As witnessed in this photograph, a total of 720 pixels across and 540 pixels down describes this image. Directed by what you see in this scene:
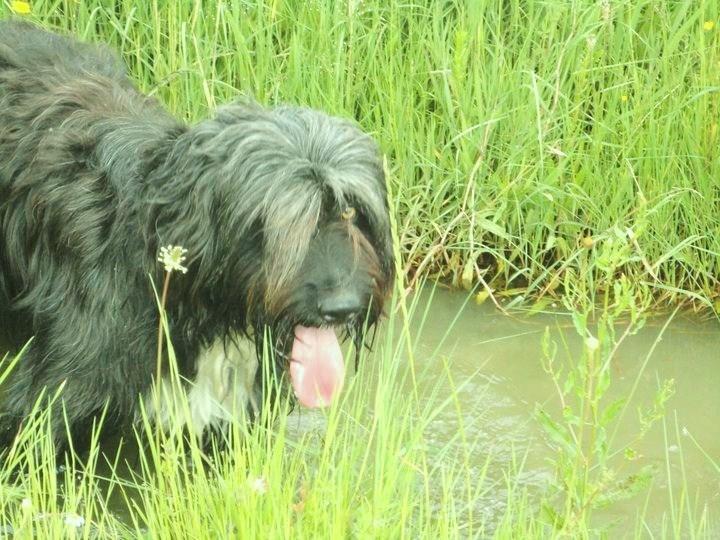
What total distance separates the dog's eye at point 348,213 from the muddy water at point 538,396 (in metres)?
0.72

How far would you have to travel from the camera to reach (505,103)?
5621 mm

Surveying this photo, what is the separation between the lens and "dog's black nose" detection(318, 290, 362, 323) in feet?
11.5

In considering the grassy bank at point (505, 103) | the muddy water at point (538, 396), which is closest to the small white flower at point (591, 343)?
the muddy water at point (538, 396)

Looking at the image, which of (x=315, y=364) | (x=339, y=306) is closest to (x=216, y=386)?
(x=315, y=364)

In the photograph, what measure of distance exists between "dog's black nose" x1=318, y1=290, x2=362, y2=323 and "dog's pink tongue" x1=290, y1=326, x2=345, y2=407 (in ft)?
0.55

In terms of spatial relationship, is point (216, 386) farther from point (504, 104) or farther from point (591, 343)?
point (504, 104)

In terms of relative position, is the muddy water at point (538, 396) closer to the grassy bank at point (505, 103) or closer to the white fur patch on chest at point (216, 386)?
the grassy bank at point (505, 103)

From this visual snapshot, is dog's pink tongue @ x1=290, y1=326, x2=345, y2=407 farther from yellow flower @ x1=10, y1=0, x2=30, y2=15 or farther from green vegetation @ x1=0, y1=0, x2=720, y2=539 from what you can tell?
yellow flower @ x1=10, y1=0, x2=30, y2=15

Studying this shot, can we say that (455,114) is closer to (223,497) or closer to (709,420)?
(709,420)

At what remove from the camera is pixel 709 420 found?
479 cm

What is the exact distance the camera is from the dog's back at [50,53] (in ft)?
14.7

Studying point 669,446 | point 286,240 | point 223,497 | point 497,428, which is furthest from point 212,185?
point 669,446

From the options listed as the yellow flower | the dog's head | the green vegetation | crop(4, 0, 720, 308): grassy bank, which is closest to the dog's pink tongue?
the dog's head

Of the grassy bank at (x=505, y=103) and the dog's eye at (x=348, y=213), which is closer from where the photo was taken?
Answer: the dog's eye at (x=348, y=213)
